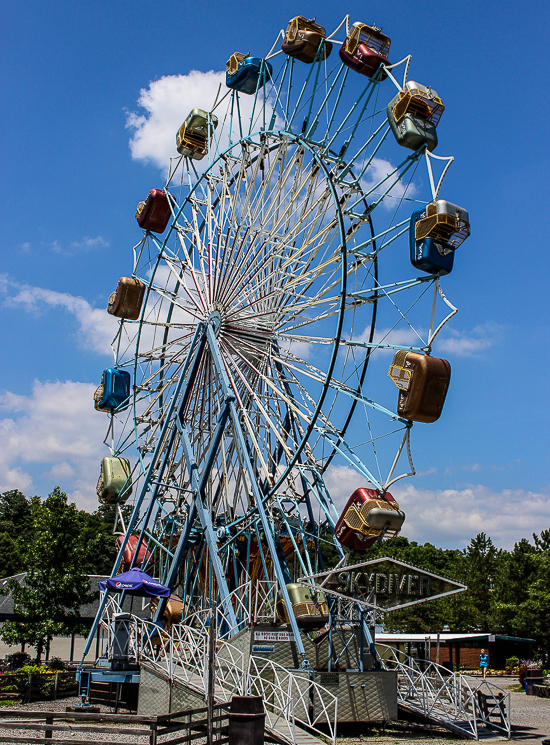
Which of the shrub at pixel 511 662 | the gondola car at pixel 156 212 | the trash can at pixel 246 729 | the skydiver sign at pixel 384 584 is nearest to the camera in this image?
the trash can at pixel 246 729

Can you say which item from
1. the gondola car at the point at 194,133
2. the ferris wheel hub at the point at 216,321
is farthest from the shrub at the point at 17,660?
the gondola car at the point at 194,133

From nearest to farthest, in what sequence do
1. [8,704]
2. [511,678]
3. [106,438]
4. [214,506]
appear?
[8,704], [214,506], [106,438], [511,678]

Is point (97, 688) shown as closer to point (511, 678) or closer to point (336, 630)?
point (336, 630)

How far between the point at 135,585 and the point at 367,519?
6347mm

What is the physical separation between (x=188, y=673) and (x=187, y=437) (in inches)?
297

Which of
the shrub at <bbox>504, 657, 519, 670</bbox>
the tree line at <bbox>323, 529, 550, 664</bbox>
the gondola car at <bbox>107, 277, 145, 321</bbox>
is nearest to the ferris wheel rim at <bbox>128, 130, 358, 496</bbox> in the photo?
the gondola car at <bbox>107, 277, 145, 321</bbox>

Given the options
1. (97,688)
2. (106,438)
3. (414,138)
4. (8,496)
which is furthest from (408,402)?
(8,496)

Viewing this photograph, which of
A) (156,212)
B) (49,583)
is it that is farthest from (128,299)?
(49,583)

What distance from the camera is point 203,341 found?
20969mm

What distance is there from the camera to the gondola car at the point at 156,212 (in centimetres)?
2495

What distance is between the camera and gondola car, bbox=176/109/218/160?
82.3 feet

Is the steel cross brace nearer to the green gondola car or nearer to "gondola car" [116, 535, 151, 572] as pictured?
the green gondola car

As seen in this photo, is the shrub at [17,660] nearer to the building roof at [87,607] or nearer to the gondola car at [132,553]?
the gondola car at [132,553]

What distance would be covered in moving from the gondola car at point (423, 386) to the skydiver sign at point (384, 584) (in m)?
3.33
